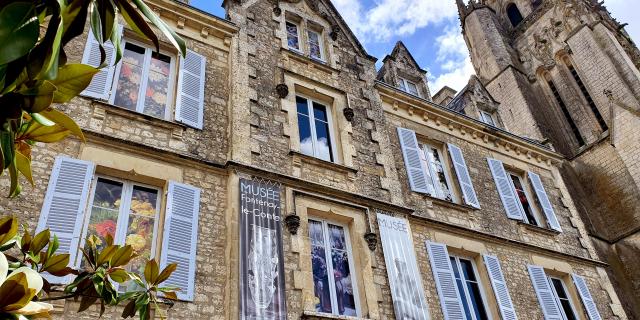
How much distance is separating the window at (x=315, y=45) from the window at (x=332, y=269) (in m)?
3.83

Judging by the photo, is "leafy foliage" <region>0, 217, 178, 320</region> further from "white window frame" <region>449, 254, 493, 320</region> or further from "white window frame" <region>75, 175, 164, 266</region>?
"white window frame" <region>449, 254, 493, 320</region>

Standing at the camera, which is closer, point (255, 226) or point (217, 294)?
point (217, 294)

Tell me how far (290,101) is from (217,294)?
365 centimetres

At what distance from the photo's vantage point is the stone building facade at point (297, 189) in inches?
234

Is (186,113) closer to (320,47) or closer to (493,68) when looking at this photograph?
(320,47)

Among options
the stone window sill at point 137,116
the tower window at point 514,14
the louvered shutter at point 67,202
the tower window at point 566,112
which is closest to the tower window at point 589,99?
the tower window at point 566,112

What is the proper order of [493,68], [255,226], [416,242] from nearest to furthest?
1. [255,226]
2. [416,242]
3. [493,68]

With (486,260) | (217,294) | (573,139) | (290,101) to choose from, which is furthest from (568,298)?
(573,139)

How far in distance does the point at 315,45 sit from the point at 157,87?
12.4 feet

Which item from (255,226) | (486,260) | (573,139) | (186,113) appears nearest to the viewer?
(255,226)

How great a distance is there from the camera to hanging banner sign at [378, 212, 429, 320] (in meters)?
7.02

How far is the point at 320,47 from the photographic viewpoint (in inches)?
397

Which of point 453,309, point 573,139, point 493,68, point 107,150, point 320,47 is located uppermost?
point 493,68

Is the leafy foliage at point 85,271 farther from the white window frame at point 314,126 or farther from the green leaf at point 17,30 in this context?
the white window frame at point 314,126
